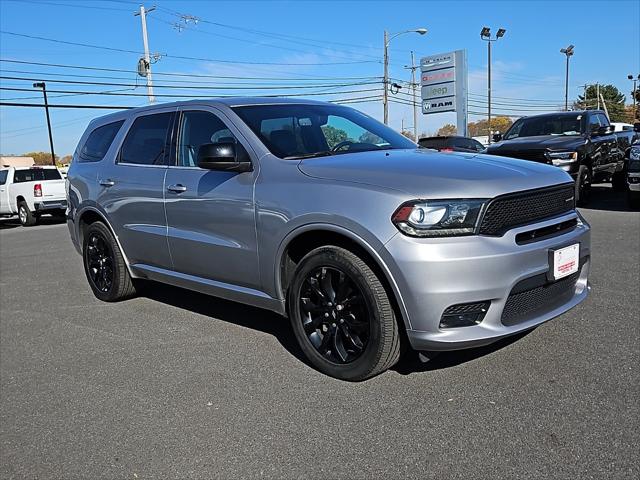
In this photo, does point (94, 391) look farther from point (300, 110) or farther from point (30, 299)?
point (30, 299)

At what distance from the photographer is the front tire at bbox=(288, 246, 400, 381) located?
3262mm

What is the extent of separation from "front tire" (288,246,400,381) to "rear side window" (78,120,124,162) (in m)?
2.97

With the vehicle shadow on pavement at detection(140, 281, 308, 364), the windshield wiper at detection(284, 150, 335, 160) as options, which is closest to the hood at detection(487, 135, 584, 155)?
the vehicle shadow on pavement at detection(140, 281, 308, 364)

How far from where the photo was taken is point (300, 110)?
14.9 ft

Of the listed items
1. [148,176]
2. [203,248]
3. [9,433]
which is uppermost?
[148,176]

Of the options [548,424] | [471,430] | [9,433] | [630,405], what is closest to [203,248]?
[9,433]

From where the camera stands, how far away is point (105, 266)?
18.6 feet

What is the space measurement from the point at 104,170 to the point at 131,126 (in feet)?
1.67

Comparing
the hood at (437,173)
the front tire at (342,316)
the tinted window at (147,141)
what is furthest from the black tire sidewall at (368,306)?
the tinted window at (147,141)

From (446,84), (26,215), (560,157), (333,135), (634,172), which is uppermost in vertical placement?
(446,84)

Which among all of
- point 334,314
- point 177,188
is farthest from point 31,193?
point 334,314

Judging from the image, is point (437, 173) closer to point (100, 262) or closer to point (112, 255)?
point (112, 255)

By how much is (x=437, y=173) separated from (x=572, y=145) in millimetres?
8455

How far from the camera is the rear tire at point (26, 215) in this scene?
17.5m
